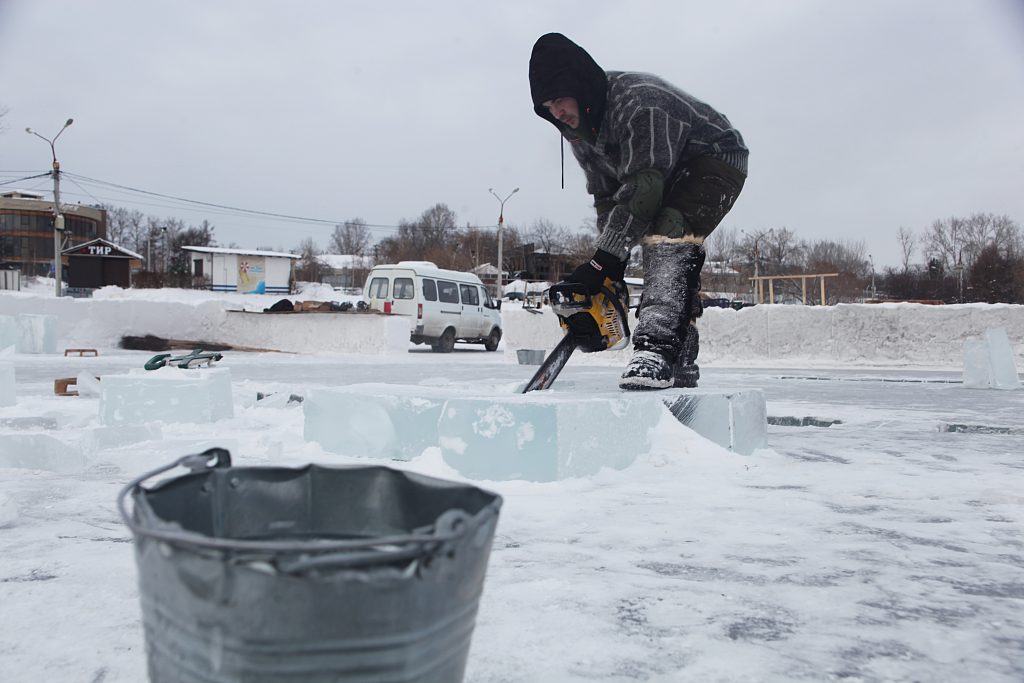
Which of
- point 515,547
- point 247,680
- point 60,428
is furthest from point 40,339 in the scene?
point 247,680

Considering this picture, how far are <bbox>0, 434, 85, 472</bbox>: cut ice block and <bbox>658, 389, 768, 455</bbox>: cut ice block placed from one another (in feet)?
7.02

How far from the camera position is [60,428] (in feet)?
12.8

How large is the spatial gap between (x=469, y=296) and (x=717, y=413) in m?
14.8

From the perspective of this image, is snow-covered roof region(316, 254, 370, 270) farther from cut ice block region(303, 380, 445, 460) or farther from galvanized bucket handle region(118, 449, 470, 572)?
galvanized bucket handle region(118, 449, 470, 572)

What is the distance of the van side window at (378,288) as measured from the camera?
16469 millimetres

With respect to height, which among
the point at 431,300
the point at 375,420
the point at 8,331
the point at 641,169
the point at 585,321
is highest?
the point at 431,300

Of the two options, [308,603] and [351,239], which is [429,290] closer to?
[308,603]

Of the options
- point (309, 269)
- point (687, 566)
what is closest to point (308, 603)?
point (687, 566)

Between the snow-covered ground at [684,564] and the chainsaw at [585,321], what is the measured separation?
520mm

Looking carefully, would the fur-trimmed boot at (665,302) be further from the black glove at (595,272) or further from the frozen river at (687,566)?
the frozen river at (687,566)

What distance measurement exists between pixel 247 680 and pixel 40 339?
14238mm

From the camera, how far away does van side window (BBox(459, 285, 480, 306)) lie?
17469 mm

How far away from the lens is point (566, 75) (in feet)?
9.89

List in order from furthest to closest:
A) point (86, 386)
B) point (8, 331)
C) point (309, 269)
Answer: point (309, 269) → point (8, 331) → point (86, 386)
